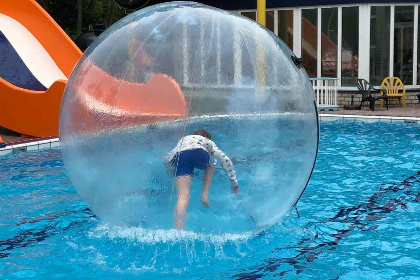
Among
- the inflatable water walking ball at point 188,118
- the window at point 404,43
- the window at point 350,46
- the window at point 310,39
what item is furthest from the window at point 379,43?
the inflatable water walking ball at point 188,118

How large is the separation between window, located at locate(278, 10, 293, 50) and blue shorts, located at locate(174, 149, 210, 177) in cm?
1382

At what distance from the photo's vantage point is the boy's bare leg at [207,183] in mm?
4469

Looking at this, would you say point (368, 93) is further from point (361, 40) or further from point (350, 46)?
point (350, 46)

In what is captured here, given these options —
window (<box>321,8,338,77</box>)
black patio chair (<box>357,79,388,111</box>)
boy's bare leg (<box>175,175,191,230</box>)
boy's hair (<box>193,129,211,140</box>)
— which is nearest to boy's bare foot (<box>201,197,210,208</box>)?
boy's bare leg (<box>175,175,191,230</box>)

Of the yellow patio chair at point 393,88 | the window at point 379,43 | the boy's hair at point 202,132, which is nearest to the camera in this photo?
the boy's hair at point 202,132

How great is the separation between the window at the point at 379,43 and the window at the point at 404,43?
281mm

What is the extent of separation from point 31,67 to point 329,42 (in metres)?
8.17

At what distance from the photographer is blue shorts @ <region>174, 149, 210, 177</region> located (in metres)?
4.41

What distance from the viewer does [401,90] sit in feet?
54.6

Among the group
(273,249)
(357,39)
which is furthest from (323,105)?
(273,249)

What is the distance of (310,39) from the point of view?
17453 mm

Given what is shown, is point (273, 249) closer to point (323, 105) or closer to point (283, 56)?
point (283, 56)

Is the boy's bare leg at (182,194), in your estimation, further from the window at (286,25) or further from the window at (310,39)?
the window at (286,25)

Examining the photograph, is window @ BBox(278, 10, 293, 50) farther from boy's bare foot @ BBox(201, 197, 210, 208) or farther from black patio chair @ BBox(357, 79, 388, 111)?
boy's bare foot @ BBox(201, 197, 210, 208)
